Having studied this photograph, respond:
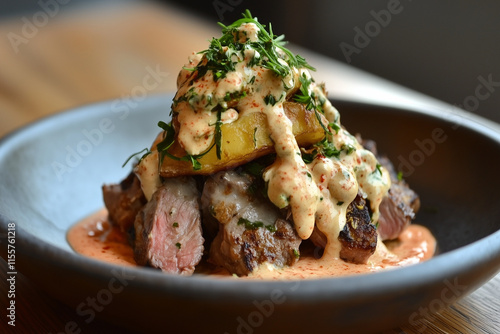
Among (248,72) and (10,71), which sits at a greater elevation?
(248,72)

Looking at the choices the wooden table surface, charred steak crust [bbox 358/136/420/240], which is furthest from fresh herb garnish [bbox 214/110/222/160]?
charred steak crust [bbox 358/136/420/240]

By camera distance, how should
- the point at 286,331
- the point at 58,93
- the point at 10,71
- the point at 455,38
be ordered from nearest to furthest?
the point at 286,331 < the point at 58,93 < the point at 10,71 < the point at 455,38

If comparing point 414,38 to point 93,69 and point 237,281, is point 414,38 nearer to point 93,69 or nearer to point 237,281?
point 93,69

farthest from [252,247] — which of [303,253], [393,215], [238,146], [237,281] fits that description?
[393,215]

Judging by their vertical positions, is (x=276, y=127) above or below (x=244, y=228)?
above

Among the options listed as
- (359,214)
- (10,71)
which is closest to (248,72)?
(359,214)

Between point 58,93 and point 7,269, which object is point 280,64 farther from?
point 58,93
